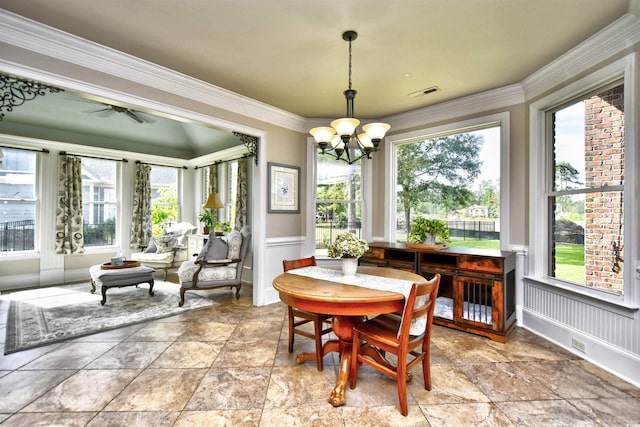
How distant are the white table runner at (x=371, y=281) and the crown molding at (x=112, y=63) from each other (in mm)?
2310

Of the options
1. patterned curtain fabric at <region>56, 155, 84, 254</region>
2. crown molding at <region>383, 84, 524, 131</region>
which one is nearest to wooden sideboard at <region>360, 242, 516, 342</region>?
crown molding at <region>383, 84, 524, 131</region>

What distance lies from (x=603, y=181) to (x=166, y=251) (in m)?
6.44

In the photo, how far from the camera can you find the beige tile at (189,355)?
2.52 metres

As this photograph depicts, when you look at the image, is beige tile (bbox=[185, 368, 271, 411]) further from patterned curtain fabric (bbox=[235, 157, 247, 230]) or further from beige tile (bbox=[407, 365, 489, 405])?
patterned curtain fabric (bbox=[235, 157, 247, 230])

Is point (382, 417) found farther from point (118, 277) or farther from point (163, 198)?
point (163, 198)

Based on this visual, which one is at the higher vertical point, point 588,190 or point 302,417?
point 588,190

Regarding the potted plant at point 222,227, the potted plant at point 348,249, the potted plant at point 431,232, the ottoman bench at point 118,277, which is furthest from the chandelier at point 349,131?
the potted plant at point 222,227

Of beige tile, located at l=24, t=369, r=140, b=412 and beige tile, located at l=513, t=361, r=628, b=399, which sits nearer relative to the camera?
beige tile, located at l=24, t=369, r=140, b=412

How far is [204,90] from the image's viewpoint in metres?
3.45

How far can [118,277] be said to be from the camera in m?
4.19

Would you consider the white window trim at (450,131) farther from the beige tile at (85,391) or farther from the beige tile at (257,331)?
the beige tile at (85,391)

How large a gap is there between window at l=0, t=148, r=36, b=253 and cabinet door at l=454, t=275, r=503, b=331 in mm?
6978

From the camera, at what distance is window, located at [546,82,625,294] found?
8.27 feet


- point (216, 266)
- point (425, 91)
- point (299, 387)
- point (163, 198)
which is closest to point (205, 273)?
point (216, 266)
